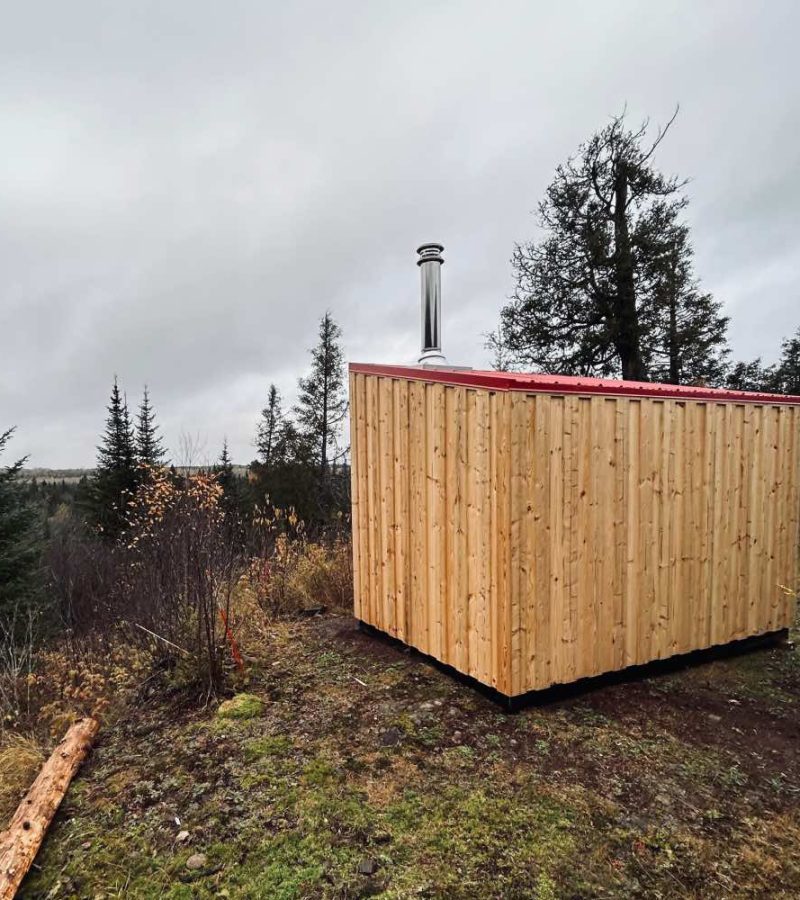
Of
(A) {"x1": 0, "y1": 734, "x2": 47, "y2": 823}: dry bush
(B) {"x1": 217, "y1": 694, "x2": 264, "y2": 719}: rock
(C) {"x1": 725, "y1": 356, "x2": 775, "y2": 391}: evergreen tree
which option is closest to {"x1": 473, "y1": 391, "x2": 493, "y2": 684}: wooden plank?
(B) {"x1": 217, "y1": 694, "x2": 264, "y2": 719}: rock

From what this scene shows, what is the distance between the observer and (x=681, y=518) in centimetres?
Result: 365

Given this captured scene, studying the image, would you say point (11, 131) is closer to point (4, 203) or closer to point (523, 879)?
point (4, 203)

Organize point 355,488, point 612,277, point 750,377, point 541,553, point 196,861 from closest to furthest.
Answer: point 196,861 < point 541,553 < point 355,488 < point 612,277 < point 750,377

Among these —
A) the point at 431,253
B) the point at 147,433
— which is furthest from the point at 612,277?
the point at 147,433

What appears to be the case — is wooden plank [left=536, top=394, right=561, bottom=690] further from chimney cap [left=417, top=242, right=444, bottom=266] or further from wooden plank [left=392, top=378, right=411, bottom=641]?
chimney cap [left=417, top=242, right=444, bottom=266]

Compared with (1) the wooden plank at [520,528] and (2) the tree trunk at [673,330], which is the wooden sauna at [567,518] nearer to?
(1) the wooden plank at [520,528]

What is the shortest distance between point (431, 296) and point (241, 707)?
146 inches

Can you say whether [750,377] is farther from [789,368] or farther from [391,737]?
[391,737]

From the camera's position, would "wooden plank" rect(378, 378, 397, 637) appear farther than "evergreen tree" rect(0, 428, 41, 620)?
No

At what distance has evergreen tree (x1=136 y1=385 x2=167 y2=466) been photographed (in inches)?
635

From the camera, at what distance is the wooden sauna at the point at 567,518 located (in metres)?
3.02

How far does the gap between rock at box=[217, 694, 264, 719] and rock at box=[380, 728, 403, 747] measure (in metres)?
0.87

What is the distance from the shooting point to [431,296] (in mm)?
4758

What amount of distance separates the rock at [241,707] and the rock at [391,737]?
0.87 m
